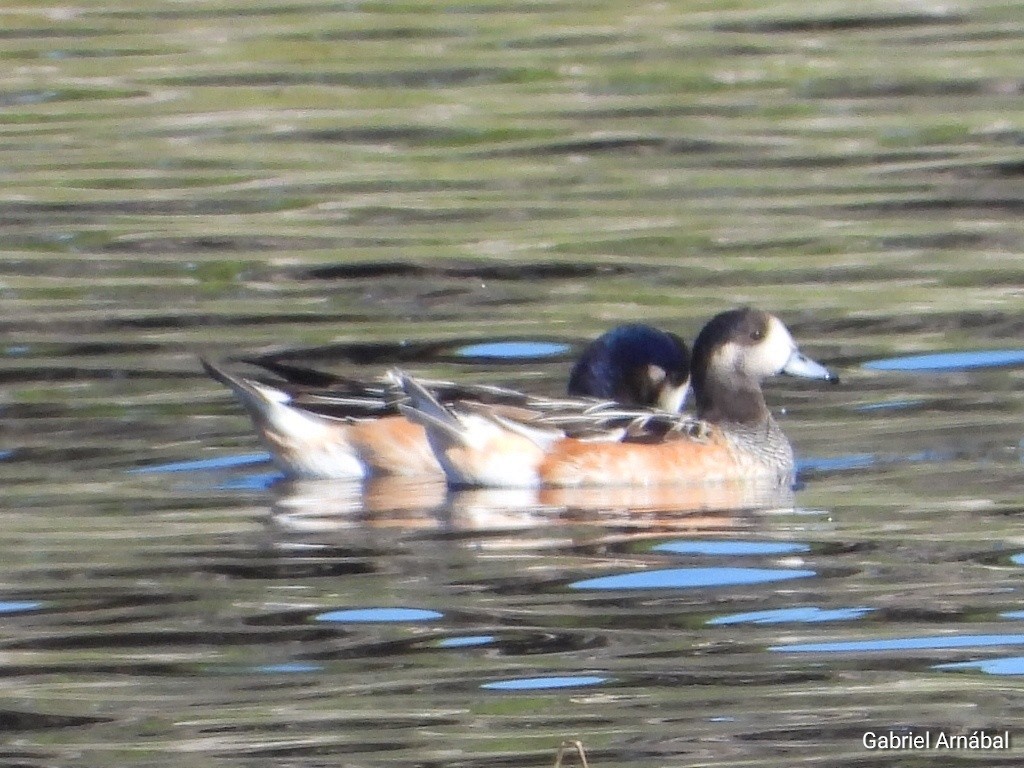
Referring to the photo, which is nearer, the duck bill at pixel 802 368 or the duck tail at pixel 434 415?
the duck tail at pixel 434 415

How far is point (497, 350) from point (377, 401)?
5.18 feet

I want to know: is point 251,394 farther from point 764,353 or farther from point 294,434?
point 764,353

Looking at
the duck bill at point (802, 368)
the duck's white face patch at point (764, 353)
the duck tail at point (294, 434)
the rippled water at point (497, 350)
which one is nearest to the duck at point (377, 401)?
the duck tail at point (294, 434)

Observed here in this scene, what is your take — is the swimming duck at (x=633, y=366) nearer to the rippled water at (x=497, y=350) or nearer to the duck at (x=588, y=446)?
the duck at (x=588, y=446)

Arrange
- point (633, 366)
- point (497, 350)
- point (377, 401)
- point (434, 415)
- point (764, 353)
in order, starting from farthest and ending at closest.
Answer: point (497, 350) → point (633, 366) → point (764, 353) → point (377, 401) → point (434, 415)

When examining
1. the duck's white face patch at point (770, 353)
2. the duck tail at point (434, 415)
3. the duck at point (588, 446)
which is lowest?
the duck at point (588, 446)

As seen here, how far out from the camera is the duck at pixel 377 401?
10.4 m

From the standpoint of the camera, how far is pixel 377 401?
1068 centimetres

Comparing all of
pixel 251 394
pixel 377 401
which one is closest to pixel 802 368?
pixel 377 401

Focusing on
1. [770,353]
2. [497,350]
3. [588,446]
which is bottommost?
[588,446]

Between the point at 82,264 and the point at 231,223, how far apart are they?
1.06 m

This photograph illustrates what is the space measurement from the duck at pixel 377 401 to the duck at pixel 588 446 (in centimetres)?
6

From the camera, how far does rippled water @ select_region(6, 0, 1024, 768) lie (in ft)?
22.8

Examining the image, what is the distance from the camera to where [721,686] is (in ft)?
22.7
